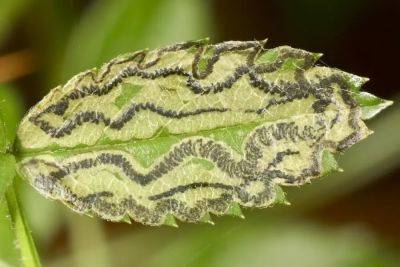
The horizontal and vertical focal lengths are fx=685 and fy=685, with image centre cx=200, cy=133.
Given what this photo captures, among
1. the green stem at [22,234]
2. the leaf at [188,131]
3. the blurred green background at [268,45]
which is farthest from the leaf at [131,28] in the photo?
the green stem at [22,234]

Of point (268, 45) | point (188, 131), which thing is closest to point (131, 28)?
point (268, 45)

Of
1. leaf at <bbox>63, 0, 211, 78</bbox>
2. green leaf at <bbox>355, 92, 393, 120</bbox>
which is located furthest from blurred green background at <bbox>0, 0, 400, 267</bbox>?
green leaf at <bbox>355, 92, 393, 120</bbox>

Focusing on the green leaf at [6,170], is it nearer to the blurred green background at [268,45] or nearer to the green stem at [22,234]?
the green stem at [22,234]

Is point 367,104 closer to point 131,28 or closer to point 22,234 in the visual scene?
point 22,234

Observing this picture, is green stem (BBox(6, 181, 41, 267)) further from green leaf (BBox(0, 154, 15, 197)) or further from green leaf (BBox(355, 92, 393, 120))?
green leaf (BBox(355, 92, 393, 120))

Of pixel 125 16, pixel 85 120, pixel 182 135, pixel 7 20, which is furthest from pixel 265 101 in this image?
pixel 7 20
